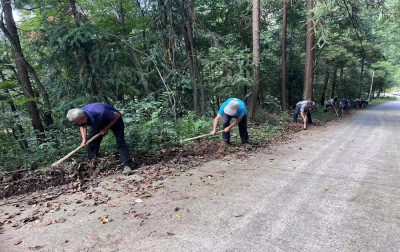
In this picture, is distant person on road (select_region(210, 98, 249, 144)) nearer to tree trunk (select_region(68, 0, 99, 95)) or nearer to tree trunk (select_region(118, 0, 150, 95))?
tree trunk (select_region(118, 0, 150, 95))

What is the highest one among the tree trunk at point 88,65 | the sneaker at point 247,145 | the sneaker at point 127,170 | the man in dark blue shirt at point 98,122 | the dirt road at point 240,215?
the tree trunk at point 88,65

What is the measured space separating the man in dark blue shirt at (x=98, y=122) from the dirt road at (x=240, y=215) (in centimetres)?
73

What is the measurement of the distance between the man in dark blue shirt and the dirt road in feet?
2.39

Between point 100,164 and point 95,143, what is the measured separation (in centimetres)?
51

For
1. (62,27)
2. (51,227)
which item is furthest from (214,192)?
(62,27)

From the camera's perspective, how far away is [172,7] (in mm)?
10875

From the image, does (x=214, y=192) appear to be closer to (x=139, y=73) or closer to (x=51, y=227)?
(x=51, y=227)

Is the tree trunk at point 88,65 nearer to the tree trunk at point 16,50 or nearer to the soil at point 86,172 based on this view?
the tree trunk at point 16,50

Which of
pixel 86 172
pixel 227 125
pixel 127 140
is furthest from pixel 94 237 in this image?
pixel 227 125

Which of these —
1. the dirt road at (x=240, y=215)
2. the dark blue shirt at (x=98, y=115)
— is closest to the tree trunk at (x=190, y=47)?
the dark blue shirt at (x=98, y=115)

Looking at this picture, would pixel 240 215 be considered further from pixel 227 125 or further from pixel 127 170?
pixel 227 125

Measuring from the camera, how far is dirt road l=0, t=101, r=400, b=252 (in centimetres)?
252

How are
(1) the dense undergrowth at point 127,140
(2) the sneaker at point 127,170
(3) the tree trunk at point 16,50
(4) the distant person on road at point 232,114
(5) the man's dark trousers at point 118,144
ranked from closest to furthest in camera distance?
(2) the sneaker at point 127,170
(5) the man's dark trousers at point 118,144
(1) the dense undergrowth at point 127,140
(4) the distant person on road at point 232,114
(3) the tree trunk at point 16,50

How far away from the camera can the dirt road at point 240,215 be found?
252cm
